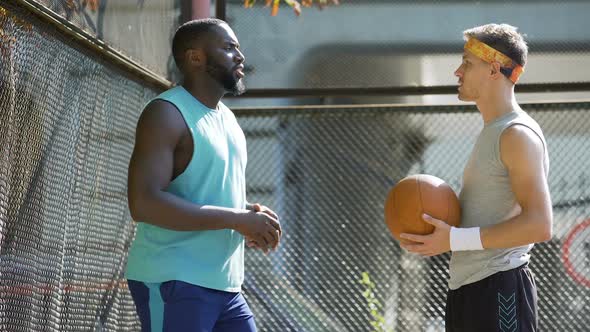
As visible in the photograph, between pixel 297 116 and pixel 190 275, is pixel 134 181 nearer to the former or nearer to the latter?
pixel 190 275

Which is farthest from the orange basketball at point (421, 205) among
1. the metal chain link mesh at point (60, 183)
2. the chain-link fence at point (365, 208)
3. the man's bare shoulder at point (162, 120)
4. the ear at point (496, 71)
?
the chain-link fence at point (365, 208)

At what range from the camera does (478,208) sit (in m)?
3.73

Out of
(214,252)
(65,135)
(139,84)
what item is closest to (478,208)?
(214,252)

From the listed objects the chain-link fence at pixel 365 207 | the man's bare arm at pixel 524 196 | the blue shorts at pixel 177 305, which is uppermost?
the man's bare arm at pixel 524 196

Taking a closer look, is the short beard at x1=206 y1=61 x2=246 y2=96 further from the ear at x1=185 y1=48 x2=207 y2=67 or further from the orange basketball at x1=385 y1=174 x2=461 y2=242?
the orange basketball at x1=385 y1=174 x2=461 y2=242

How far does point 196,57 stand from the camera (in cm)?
404

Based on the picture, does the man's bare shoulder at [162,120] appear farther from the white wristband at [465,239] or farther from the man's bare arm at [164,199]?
the white wristband at [465,239]

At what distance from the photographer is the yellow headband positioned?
150 inches

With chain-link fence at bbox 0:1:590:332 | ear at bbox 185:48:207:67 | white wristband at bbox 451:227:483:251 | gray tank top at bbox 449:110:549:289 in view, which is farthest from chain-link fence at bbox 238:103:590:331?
white wristband at bbox 451:227:483:251

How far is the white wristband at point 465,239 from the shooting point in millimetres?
3584

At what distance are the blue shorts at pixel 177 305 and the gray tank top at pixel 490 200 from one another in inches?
35.9

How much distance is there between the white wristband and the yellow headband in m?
0.64

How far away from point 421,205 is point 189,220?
2.89ft

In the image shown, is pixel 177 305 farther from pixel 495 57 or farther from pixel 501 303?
pixel 495 57
